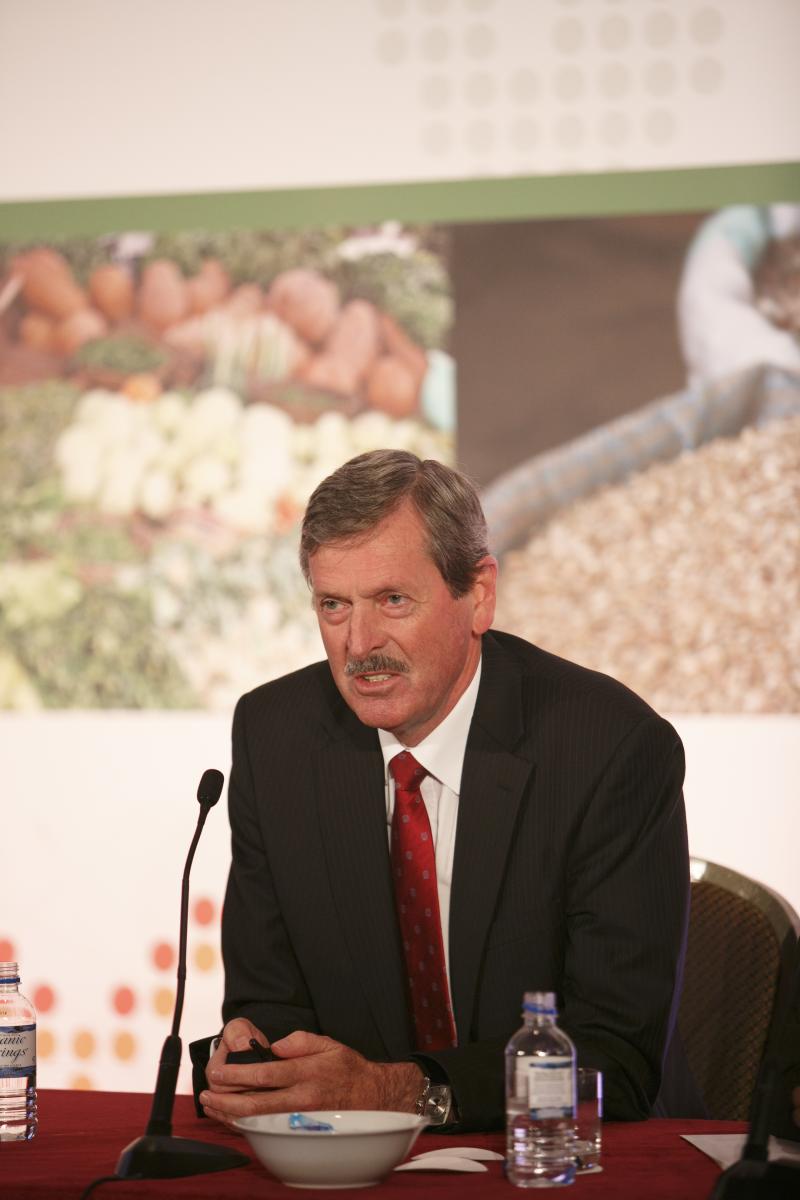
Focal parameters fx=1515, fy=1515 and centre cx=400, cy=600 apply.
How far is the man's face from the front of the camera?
80.6 inches

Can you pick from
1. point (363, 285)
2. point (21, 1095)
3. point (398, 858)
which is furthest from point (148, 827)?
point (21, 1095)

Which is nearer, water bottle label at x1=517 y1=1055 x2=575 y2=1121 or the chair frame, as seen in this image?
water bottle label at x1=517 y1=1055 x2=575 y2=1121

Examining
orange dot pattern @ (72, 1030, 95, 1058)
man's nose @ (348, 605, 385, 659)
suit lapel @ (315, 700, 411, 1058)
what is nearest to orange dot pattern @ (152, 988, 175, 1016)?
orange dot pattern @ (72, 1030, 95, 1058)

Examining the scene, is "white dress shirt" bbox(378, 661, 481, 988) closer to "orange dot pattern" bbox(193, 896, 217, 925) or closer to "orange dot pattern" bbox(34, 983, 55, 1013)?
"orange dot pattern" bbox(193, 896, 217, 925)

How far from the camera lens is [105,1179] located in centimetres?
143

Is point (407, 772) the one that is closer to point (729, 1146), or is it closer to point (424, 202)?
point (729, 1146)

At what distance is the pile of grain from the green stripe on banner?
596 millimetres

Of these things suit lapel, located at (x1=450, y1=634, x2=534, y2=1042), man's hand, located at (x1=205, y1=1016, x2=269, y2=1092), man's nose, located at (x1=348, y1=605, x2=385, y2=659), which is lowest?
man's hand, located at (x1=205, y1=1016, x2=269, y2=1092)

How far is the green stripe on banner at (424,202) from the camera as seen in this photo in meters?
3.67

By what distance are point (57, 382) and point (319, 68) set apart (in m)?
1.05

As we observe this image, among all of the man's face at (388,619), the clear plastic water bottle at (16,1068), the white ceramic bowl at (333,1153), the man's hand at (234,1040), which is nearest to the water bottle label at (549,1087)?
the white ceramic bowl at (333,1153)

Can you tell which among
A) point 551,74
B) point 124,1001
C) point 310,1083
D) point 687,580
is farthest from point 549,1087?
point 551,74

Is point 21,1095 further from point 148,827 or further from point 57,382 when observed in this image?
point 57,382

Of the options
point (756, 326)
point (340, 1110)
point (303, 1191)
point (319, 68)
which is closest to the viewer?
point (303, 1191)
